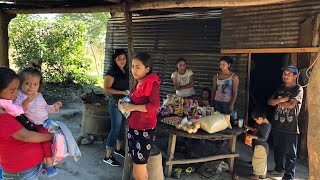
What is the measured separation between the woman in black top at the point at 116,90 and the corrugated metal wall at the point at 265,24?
8.94 ft

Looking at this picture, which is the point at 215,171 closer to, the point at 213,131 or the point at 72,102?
the point at 213,131

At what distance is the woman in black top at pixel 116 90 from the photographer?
14.5ft

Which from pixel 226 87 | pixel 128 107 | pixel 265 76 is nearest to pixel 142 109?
pixel 128 107

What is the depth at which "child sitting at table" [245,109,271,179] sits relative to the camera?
439 centimetres

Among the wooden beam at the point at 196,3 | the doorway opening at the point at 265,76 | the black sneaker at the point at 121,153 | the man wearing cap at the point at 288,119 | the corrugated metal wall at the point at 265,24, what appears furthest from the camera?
the doorway opening at the point at 265,76

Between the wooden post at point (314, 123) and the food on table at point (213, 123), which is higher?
the wooden post at point (314, 123)

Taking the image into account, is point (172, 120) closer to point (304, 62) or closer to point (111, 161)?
point (111, 161)

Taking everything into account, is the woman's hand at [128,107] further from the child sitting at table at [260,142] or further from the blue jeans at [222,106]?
the blue jeans at [222,106]

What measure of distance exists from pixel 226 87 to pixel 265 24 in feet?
5.39

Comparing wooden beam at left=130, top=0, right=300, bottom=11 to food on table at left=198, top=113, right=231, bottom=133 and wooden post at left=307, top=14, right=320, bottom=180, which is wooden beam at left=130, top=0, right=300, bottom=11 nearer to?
wooden post at left=307, top=14, right=320, bottom=180

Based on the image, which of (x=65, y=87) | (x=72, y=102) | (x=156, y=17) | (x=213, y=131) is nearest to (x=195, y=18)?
(x=156, y=17)

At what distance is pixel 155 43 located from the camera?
7.94 m

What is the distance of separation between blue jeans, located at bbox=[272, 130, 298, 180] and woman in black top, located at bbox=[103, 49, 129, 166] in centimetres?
246

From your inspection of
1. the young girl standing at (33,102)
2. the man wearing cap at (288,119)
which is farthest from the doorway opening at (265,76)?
the young girl standing at (33,102)
